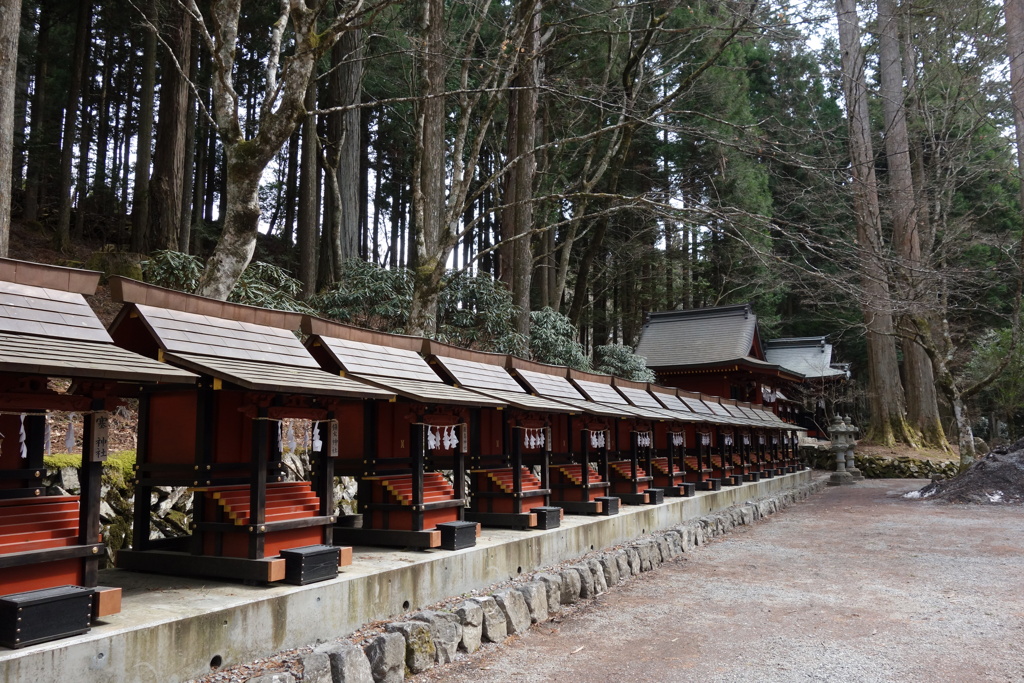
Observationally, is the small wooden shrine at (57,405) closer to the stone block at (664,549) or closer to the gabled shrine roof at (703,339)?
the stone block at (664,549)

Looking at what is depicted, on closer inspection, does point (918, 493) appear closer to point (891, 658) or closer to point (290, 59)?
point (891, 658)

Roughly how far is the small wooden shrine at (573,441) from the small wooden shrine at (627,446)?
516 millimetres

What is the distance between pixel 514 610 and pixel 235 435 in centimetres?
275

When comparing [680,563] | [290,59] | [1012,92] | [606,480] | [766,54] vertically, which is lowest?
[680,563]

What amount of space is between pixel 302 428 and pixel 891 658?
5.31 m

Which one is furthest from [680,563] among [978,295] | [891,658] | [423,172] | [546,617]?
[978,295]

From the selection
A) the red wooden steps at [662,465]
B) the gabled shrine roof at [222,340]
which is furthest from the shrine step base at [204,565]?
the red wooden steps at [662,465]

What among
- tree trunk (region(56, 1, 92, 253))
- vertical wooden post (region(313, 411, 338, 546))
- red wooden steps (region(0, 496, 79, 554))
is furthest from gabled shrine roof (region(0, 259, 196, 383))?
tree trunk (region(56, 1, 92, 253))

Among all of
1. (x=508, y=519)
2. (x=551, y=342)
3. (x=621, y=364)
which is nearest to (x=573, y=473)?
(x=508, y=519)

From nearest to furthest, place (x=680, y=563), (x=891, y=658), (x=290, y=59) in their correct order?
(x=891, y=658) → (x=290, y=59) → (x=680, y=563)

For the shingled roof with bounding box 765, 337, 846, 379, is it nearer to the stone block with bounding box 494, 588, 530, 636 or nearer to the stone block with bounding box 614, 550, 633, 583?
the stone block with bounding box 614, 550, 633, 583

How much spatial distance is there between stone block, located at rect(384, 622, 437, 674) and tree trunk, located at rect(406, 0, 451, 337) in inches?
235

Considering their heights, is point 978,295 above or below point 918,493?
above

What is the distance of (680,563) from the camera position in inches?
392
